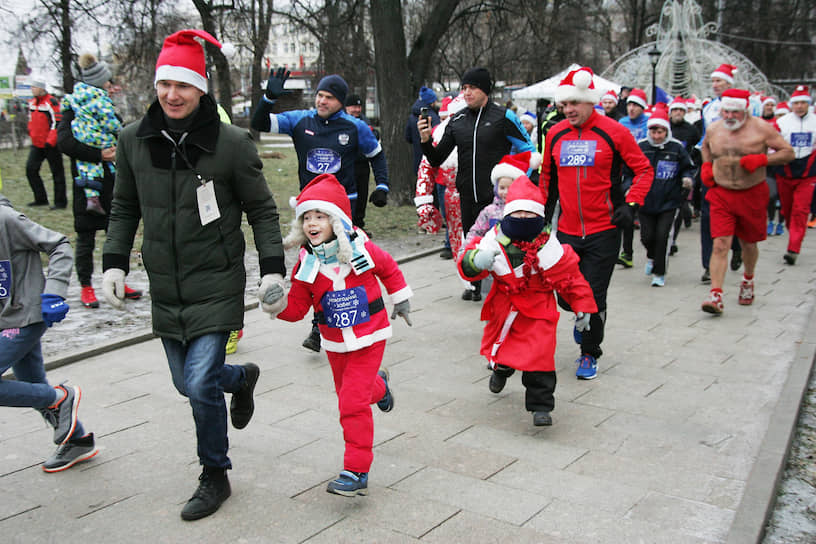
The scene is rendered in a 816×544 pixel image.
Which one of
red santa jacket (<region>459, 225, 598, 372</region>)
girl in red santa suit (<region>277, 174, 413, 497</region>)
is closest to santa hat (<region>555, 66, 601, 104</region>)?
red santa jacket (<region>459, 225, 598, 372</region>)

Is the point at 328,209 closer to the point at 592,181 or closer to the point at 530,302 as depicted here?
the point at 530,302

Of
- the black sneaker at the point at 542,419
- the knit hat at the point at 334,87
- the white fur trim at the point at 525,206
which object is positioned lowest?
the black sneaker at the point at 542,419

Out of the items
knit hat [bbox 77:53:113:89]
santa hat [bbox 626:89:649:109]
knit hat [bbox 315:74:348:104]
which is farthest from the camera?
santa hat [bbox 626:89:649:109]

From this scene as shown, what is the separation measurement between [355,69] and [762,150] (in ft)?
53.3

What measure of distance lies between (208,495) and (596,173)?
353cm

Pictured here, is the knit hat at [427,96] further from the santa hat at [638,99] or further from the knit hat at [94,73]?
the knit hat at [94,73]

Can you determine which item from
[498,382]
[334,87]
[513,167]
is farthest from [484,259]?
[334,87]

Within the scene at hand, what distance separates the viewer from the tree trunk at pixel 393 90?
554 inches

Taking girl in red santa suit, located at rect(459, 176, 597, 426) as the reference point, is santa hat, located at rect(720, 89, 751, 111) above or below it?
above

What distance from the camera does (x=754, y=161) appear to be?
7559mm

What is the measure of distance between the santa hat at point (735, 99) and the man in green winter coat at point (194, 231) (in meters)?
5.51

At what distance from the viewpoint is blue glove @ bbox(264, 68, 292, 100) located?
5.61 meters

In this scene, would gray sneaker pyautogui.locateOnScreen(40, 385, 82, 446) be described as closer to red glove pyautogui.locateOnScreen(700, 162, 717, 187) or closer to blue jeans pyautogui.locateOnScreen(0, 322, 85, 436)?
blue jeans pyautogui.locateOnScreen(0, 322, 85, 436)

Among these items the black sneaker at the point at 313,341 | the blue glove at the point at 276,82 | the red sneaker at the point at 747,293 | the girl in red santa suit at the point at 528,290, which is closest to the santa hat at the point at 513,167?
the girl in red santa suit at the point at 528,290
